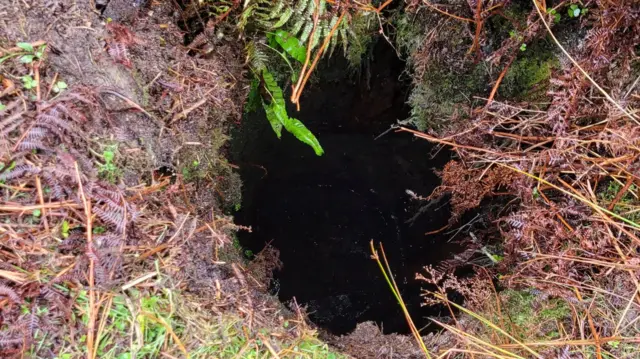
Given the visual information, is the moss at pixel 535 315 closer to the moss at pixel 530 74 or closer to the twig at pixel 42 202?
the moss at pixel 530 74

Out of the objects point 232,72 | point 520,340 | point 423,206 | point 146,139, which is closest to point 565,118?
point 520,340

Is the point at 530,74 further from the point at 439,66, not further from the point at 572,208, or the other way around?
the point at 572,208

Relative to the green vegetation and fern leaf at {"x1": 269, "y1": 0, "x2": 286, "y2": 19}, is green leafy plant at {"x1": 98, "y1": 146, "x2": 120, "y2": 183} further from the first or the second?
fern leaf at {"x1": 269, "y1": 0, "x2": 286, "y2": 19}

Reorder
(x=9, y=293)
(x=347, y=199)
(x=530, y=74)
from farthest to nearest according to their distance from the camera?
(x=347, y=199)
(x=530, y=74)
(x=9, y=293)

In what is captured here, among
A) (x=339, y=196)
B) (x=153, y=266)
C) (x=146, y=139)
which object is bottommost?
(x=339, y=196)

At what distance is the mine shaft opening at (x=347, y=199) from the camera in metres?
3.63

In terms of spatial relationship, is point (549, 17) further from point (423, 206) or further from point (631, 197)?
point (423, 206)

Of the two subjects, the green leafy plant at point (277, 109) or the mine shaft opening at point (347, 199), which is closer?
the green leafy plant at point (277, 109)

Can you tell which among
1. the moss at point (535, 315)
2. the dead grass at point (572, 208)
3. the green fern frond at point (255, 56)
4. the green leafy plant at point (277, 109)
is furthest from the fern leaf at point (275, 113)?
the moss at point (535, 315)

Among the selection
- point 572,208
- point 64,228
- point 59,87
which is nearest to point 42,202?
point 64,228

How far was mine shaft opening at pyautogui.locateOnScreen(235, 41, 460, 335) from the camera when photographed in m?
3.63

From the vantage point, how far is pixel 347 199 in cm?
391

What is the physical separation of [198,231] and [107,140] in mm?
559

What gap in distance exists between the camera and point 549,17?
228 cm
